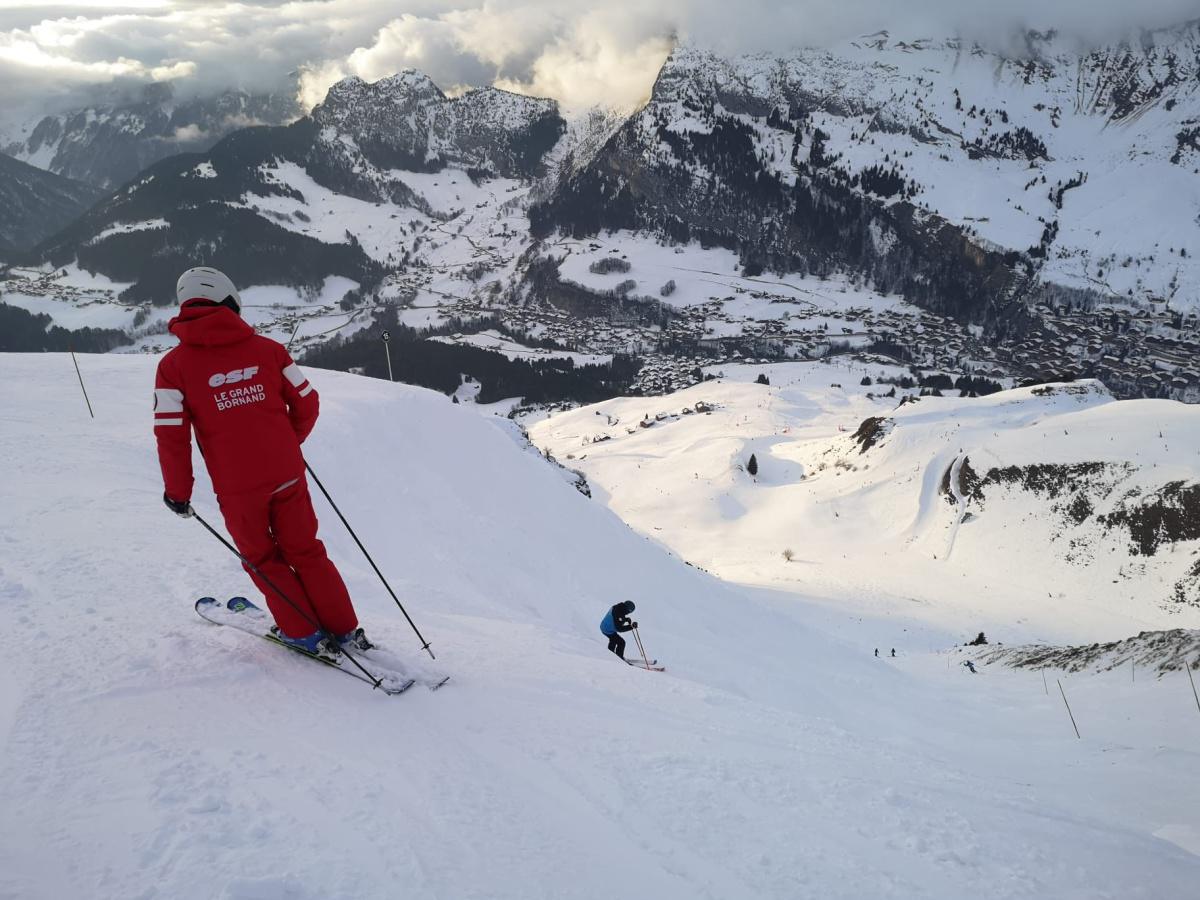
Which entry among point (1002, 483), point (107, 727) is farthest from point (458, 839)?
point (1002, 483)

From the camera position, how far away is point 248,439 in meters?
4.71

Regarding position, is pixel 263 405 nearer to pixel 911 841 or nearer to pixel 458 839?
pixel 458 839

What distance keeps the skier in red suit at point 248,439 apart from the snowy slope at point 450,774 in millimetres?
640

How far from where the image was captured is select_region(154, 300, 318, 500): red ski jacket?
14.8ft

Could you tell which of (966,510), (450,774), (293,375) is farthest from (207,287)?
(966,510)

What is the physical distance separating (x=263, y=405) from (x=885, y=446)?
173 ft

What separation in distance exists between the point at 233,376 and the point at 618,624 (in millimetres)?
7612

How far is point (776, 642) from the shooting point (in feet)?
50.9

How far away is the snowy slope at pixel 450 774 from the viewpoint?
126 inches

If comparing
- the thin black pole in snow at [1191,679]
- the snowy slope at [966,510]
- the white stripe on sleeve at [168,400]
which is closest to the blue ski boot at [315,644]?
the white stripe on sleeve at [168,400]

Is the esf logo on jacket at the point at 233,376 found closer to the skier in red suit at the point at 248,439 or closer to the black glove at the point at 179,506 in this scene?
the skier in red suit at the point at 248,439

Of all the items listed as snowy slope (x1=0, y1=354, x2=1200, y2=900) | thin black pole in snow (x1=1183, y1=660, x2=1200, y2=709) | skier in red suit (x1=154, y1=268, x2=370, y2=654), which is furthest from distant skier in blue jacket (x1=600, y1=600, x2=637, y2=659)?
thin black pole in snow (x1=1183, y1=660, x2=1200, y2=709)

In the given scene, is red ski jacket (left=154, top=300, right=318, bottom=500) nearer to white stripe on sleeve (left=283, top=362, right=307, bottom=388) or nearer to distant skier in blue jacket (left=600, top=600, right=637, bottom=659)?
white stripe on sleeve (left=283, top=362, right=307, bottom=388)

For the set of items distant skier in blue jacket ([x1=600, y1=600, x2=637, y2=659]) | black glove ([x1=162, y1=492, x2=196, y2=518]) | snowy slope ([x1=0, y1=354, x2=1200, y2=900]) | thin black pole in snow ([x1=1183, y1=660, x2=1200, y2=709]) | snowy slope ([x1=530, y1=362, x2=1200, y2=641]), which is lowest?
snowy slope ([x1=530, y1=362, x2=1200, y2=641])
